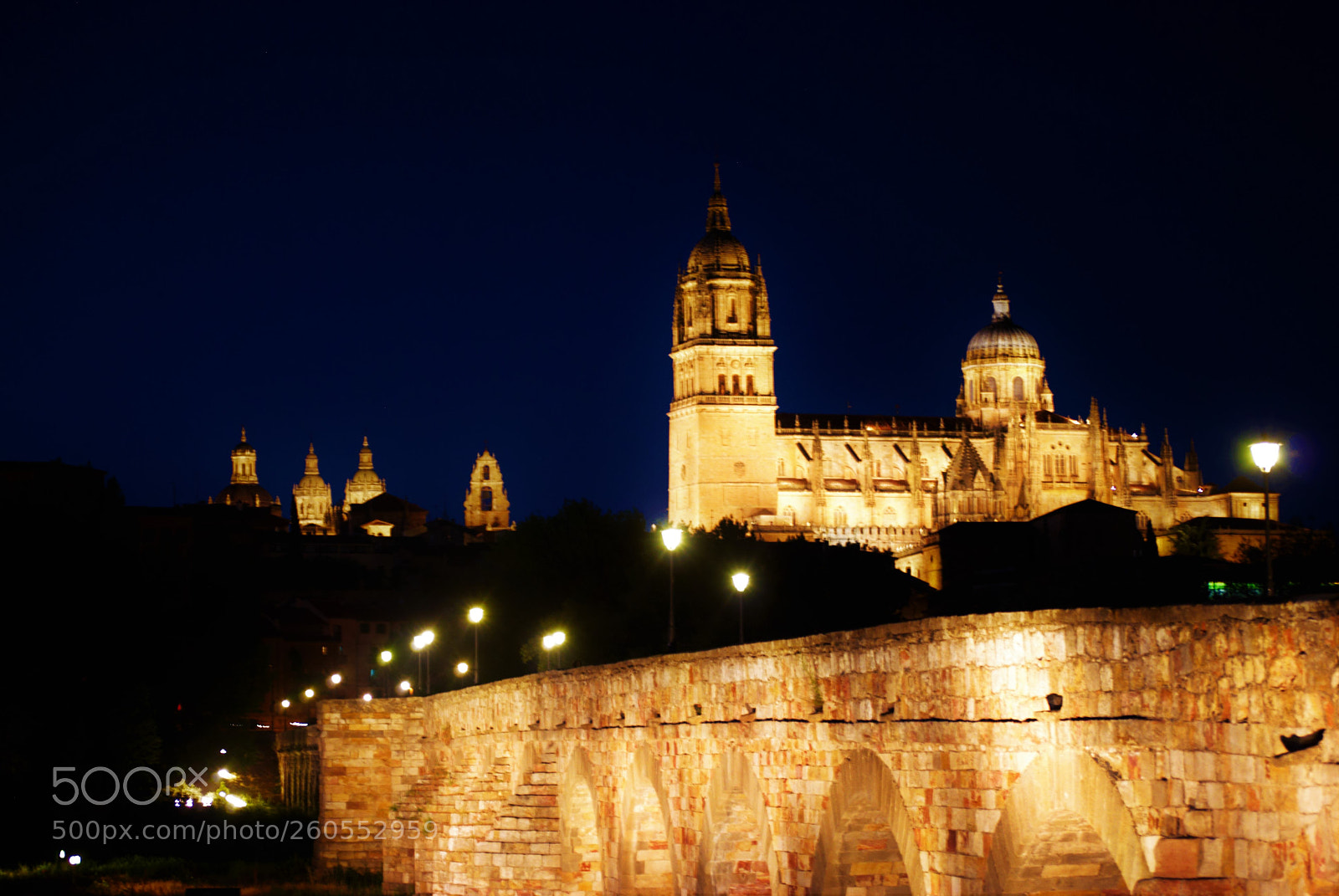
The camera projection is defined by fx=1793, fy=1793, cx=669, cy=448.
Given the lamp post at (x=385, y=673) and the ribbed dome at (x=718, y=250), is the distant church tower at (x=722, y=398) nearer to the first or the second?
the ribbed dome at (x=718, y=250)

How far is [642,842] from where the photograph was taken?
2216cm

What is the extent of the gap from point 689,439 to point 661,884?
386 feet

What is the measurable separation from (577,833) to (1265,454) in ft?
46.9

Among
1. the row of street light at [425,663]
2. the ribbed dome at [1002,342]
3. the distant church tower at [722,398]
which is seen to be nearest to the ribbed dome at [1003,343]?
the ribbed dome at [1002,342]

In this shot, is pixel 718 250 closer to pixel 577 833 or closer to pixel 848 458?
pixel 848 458

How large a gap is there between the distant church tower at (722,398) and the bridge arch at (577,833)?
109594 mm

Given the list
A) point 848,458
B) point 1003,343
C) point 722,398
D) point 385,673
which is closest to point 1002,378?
point 1003,343

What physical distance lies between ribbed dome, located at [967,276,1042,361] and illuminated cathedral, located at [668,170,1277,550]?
483 cm

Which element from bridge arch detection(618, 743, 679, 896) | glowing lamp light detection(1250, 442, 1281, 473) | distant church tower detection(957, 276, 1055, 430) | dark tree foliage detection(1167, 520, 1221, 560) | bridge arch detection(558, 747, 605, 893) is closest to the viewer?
glowing lamp light detection(1250, 442, 1281, 473)

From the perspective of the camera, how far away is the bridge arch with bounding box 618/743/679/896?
21.9 meters

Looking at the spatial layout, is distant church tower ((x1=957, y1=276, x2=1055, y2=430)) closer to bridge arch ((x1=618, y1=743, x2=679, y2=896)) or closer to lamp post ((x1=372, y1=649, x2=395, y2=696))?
lamp post ((x1=372, y1=649, x2=395, y2=696))

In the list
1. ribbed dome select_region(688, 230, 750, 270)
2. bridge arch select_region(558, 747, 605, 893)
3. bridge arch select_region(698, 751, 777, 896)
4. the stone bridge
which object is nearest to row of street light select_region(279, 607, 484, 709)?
bridge arch select_region(558, 747, 605, 893)

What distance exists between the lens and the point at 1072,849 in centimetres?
1252

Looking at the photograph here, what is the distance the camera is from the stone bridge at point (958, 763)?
1005 cm
